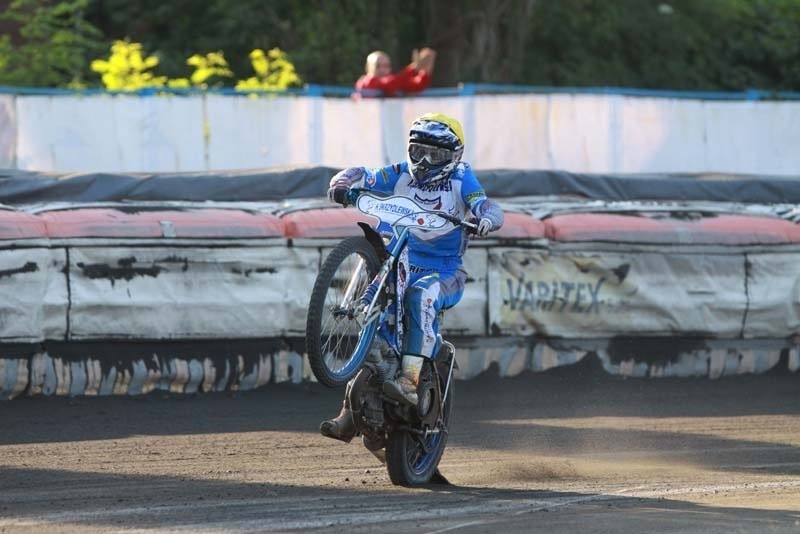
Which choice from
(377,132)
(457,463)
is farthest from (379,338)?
(377,132)

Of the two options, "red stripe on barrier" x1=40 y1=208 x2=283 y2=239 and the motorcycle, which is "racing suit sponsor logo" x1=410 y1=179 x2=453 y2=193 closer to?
the motorcycle

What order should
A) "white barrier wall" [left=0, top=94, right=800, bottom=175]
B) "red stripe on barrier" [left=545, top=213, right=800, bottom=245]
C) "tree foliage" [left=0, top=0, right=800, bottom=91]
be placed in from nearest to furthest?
"red stripe on barrier" [left=545, top=213, right=800, bottom=245] < "white barrier wall" [left=0, top=94, right=800, bottom=175] < "tree foliage" [left=0, top=0, right=800, bottom=91]

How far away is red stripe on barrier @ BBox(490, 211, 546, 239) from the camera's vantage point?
13.5 meters

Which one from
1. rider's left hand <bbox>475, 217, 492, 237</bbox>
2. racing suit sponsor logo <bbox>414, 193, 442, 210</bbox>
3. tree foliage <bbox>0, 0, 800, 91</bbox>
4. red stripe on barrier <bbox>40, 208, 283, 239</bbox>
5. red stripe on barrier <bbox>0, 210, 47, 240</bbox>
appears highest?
racing suit sponsor logo <bbox>414, 193, 442, 210</bbox>

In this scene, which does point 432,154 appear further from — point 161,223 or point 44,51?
point 44,51

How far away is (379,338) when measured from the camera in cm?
869

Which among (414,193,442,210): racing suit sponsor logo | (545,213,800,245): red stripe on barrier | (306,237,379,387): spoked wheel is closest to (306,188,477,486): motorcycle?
(306,237,379,387): spoked wheel

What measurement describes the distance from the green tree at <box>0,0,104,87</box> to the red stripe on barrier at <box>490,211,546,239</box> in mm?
10905

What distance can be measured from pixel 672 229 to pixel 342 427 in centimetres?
625

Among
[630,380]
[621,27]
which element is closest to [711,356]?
[630,380]

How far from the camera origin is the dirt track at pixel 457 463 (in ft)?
25.4

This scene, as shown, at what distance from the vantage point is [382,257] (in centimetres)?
860

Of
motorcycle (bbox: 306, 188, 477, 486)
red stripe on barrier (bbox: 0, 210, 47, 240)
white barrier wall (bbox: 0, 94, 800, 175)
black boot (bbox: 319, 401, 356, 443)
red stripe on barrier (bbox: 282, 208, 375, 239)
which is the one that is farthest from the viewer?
white barrier wall (bbox: 0, 94, 800, 175)

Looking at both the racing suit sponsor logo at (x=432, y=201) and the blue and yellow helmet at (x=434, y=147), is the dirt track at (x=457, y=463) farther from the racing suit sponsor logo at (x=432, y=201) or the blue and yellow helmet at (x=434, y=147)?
the blue and yellow helmet at (x=434, y=147)
